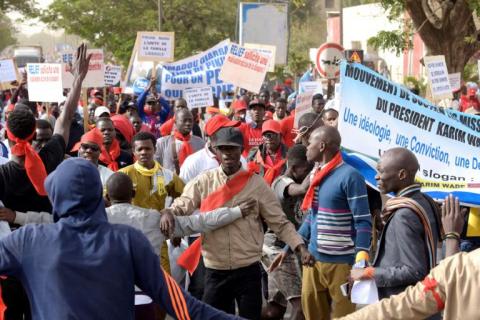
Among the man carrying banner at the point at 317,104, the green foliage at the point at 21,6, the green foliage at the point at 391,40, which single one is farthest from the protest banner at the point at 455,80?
the green foliage at the point at 21,6

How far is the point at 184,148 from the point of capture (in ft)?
32.2

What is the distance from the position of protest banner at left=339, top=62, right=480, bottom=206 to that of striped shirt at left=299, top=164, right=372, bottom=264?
0.32 meters

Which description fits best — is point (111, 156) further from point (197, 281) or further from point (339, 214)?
point (339, 214)

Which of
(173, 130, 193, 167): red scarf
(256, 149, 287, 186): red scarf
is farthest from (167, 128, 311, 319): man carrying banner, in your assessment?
(173, 130, 193, 167): red scarf

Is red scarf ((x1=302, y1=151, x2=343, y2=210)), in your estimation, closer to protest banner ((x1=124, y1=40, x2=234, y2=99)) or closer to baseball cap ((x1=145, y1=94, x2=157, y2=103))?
baseball cap ((x1=145, y1=94, x2=157, y2=103))

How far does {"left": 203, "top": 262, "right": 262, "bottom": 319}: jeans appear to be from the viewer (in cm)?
638

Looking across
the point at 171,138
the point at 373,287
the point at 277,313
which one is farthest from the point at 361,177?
the point at 171,138

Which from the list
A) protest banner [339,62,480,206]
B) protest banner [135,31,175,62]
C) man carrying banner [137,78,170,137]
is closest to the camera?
protest banner [339,62,480,206]

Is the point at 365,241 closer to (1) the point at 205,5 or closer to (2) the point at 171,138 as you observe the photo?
(2) the point at 171,138

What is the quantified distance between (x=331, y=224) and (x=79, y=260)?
2920 millimetres

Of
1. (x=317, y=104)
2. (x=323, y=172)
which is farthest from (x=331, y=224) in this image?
(x=317, y=104)

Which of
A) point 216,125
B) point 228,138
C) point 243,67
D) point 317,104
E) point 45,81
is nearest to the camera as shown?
point 228,138

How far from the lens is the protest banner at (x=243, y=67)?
41.8 ft

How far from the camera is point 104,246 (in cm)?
378
